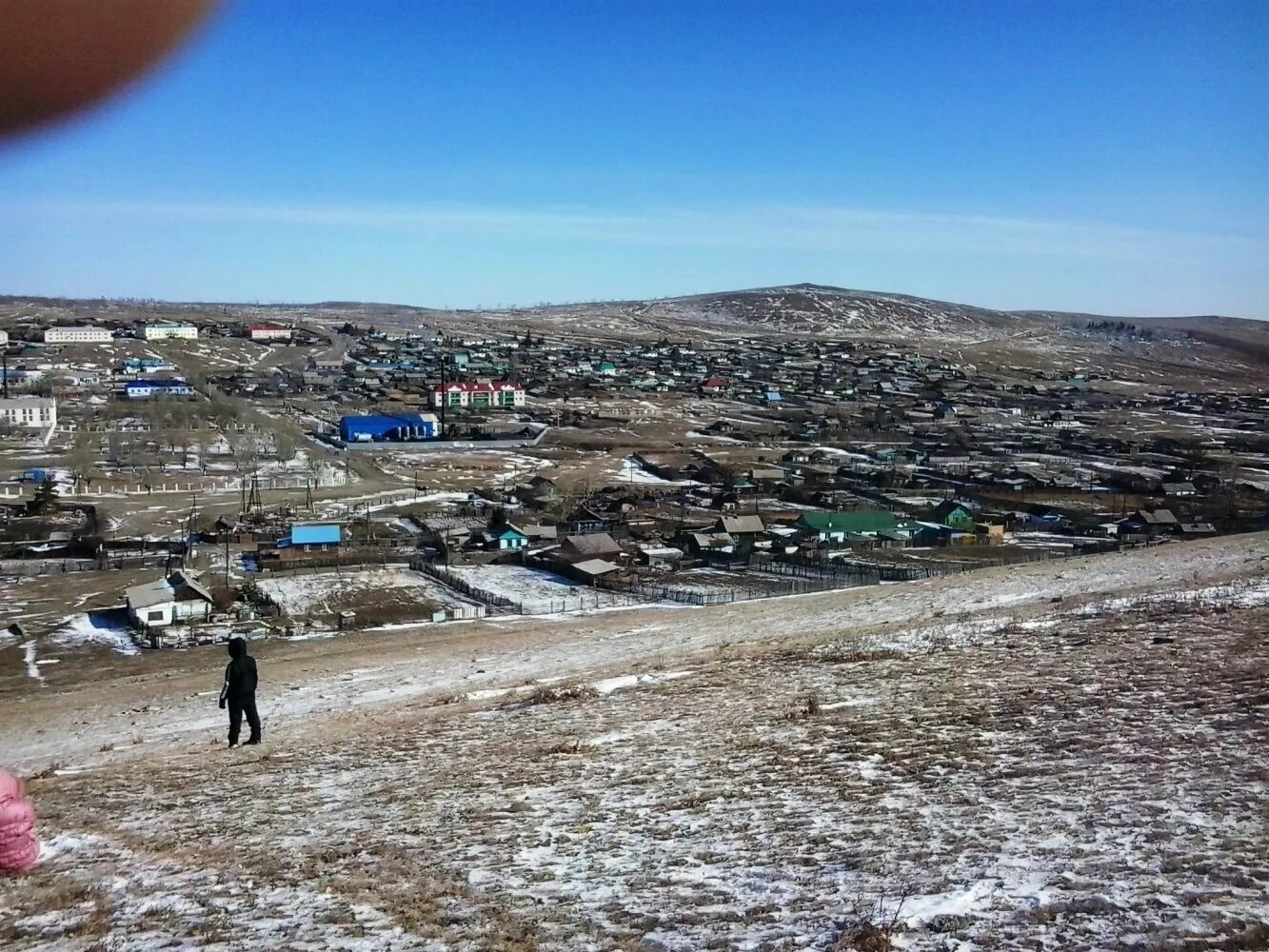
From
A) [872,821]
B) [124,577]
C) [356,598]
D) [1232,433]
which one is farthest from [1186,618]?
[1232,433]

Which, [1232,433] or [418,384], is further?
[418,384]

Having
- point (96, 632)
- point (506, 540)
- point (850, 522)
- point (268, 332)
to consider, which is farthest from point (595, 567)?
point (268, 332)

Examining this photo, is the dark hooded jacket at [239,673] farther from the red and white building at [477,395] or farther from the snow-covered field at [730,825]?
the red and white building at [477,395]

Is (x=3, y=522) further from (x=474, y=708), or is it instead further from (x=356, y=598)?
(x=474, y=708)

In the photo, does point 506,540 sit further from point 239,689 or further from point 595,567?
point 239,689

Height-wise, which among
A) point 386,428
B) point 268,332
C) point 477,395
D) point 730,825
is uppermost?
point 268,332

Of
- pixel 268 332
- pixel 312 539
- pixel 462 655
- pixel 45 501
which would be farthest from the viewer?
pixel 268 332
